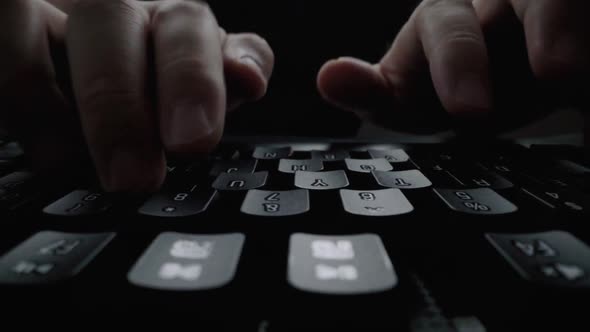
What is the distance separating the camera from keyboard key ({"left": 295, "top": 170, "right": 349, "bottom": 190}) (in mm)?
338

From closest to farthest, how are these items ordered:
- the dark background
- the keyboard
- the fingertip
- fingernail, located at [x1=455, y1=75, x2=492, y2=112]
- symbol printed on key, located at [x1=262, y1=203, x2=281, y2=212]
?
1. the keyboard
2. symbol printed on key, located at [x1=262, y1=203, x2=281, y2=212]
3. fingernail, located at [x1=455, y1=75, x2=492, y2=112]
4. the fingertip
5. the dark background

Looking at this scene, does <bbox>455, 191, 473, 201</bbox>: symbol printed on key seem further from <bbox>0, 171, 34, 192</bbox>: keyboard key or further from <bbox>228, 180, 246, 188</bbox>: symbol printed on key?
<bbox>0, 171, 34, 192</bbox>: keyboard key

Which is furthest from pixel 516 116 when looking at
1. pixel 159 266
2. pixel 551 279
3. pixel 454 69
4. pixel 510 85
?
pixel 159 266

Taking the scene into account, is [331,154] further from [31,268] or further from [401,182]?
[31,268]

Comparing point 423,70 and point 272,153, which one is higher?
point 423,70

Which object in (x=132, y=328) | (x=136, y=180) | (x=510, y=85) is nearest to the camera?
(x=132, y=328)

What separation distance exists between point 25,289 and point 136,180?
0.13 metres

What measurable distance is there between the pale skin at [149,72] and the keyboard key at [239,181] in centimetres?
4

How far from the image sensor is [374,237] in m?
0.23

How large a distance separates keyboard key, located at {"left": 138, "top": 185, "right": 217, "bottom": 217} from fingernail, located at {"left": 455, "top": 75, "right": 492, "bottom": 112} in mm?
276

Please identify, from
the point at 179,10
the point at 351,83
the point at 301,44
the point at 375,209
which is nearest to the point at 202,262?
the point at 375,209

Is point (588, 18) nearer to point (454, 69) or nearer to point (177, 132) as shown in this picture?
point (454, 69)

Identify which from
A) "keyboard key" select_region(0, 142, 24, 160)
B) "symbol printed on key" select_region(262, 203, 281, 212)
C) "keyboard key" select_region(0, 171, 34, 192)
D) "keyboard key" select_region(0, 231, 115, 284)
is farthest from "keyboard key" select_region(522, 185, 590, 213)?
"keyboard key" select_region(0, 142, 24, 160)

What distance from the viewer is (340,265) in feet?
0.67
